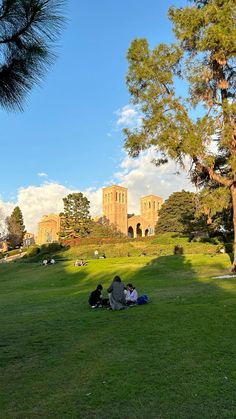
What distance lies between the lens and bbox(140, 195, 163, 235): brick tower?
109250 millimetres

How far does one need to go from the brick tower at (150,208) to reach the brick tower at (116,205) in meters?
5.38

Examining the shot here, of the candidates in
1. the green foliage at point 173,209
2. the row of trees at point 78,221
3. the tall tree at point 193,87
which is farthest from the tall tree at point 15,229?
the tall tree at point 193,87

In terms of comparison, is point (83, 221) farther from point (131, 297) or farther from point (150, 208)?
point (131, 297)

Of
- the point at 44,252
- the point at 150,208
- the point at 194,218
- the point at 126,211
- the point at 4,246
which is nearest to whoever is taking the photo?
the point at 194,218

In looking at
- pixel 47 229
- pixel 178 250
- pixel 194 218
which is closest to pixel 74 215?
pixel 47 229

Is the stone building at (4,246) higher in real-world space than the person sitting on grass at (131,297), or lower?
higher

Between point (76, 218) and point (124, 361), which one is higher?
point (76, 218)

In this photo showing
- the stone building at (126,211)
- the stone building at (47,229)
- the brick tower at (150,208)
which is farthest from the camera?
the brick tower at (150,208)

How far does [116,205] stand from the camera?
107 metres

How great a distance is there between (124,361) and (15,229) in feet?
259

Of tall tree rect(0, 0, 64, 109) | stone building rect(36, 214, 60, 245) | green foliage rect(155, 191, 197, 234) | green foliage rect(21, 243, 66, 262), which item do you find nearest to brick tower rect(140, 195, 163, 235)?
stone building rect(36, 214, 60, 245)

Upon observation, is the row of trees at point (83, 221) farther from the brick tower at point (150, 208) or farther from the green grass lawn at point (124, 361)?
the green grass lawn at point (124, 361)

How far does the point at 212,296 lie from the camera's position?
11820mm

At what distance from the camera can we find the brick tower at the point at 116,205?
349 ft
